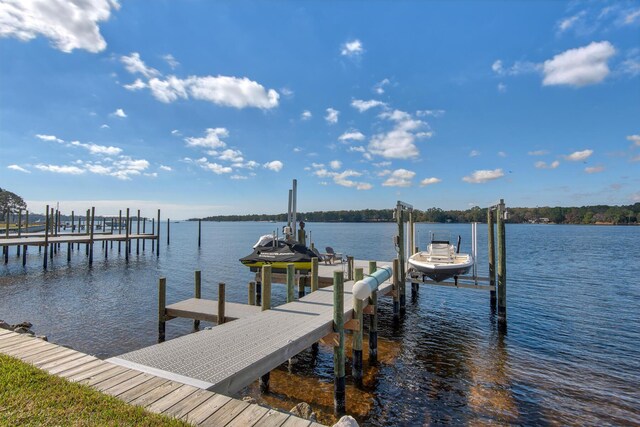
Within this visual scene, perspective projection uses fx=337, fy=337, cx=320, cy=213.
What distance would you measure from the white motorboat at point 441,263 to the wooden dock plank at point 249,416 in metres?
10.5

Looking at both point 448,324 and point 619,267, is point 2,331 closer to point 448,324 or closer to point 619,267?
point 448,324

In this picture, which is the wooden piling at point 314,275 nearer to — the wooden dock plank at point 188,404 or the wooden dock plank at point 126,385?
the wooden dock plank at point 126,385

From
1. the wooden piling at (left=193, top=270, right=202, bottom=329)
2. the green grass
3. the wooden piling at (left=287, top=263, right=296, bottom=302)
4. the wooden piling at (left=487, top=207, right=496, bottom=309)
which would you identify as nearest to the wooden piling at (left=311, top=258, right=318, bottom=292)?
the wooden piling at (left=287, top=263, right=296, bottom=302)

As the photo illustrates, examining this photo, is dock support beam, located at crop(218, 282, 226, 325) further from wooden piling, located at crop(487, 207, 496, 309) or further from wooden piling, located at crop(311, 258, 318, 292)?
wooden piling, located at crop(487, 207, 496, 309)

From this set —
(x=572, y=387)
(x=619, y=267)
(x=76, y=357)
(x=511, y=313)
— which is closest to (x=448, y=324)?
(x=511, y=313)

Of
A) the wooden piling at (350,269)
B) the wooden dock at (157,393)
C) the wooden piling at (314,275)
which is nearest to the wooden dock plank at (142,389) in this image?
the wooden dock at (157,393)

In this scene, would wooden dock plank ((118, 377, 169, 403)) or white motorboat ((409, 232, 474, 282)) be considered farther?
white motorboat ((409, 232, 474, 282))

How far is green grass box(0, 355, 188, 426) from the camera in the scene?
3.29m

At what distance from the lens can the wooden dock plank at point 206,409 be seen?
11.1 feet

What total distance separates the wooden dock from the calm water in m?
3.52

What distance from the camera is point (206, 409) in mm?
3586

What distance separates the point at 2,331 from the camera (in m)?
6.25

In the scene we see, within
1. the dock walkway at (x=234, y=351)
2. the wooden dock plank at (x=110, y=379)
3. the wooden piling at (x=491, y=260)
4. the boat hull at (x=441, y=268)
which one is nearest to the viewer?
the wooden dock plank at (x=110, y=379)

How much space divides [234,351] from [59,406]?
93.0 inches
